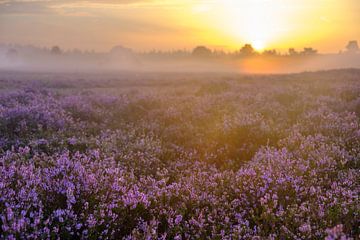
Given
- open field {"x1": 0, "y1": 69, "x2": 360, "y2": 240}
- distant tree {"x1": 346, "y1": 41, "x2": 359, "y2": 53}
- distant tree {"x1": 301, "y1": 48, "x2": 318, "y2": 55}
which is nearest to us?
open field {"x1": 0, "y1": 69, "x2": 360, "y2": 240}

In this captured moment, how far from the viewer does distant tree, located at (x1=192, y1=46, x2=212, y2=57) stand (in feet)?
599

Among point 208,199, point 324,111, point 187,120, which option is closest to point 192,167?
point 208,199

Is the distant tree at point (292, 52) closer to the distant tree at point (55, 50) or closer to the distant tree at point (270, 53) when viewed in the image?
the distant tree at point (270, 53)

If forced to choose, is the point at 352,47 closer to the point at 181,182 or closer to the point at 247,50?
the point at 247,50

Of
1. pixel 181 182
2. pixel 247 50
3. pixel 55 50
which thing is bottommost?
pixel 181 182

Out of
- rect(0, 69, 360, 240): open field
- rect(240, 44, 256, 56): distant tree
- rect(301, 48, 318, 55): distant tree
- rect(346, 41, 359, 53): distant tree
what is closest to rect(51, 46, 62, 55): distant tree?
rect(240, 44, 256, 56): distant tree

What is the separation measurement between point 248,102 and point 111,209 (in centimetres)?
835

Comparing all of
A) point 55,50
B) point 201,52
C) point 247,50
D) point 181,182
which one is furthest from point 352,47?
point 181,182

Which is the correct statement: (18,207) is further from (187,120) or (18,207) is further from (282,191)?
(187,120)

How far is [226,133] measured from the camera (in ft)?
22.2

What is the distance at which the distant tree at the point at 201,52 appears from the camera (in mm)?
182538

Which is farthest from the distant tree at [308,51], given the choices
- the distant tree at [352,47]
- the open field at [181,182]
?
the open field at [181,182]

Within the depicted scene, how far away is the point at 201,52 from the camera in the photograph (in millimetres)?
183750

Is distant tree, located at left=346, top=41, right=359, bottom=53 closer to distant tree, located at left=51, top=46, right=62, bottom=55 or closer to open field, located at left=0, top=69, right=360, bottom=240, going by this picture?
distant tree, located at left=51, top=46, right=62, bottom=55
